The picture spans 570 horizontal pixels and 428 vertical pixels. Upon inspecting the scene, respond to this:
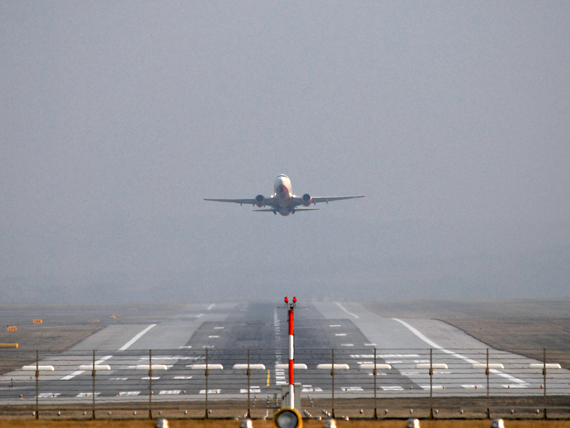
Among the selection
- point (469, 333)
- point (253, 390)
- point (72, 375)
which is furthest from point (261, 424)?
point (469, 333)

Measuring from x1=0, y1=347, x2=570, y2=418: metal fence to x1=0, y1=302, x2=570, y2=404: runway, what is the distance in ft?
0.40

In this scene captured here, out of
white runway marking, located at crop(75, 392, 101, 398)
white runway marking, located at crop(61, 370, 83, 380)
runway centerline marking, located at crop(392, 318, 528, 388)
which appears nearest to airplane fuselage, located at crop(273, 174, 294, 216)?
runway centerline marking, located at crop(392, 318, 528, 388)

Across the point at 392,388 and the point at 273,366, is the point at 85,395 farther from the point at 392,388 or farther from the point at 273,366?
the point at 392,388

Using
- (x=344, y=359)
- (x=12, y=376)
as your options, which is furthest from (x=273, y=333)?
(x=12, y=376)

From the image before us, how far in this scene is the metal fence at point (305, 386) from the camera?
34281mm

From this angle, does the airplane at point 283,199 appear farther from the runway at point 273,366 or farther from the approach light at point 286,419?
the approach light at point 286,419

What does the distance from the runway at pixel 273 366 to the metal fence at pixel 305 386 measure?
0.12 metres

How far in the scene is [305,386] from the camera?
43.2m

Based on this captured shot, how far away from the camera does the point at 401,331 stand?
7831 centimetres

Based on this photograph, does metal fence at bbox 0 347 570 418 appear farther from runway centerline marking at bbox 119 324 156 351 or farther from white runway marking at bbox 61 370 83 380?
runway centerline marking at bbox 119 324 156 351

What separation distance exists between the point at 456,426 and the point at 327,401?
39.8 ft

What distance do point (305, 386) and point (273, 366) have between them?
32.5 ft

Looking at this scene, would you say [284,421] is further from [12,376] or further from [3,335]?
[3,335]

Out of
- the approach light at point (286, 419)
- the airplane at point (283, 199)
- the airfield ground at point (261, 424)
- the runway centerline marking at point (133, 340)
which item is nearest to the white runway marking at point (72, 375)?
the runway centerline marking at point (133, 340)
